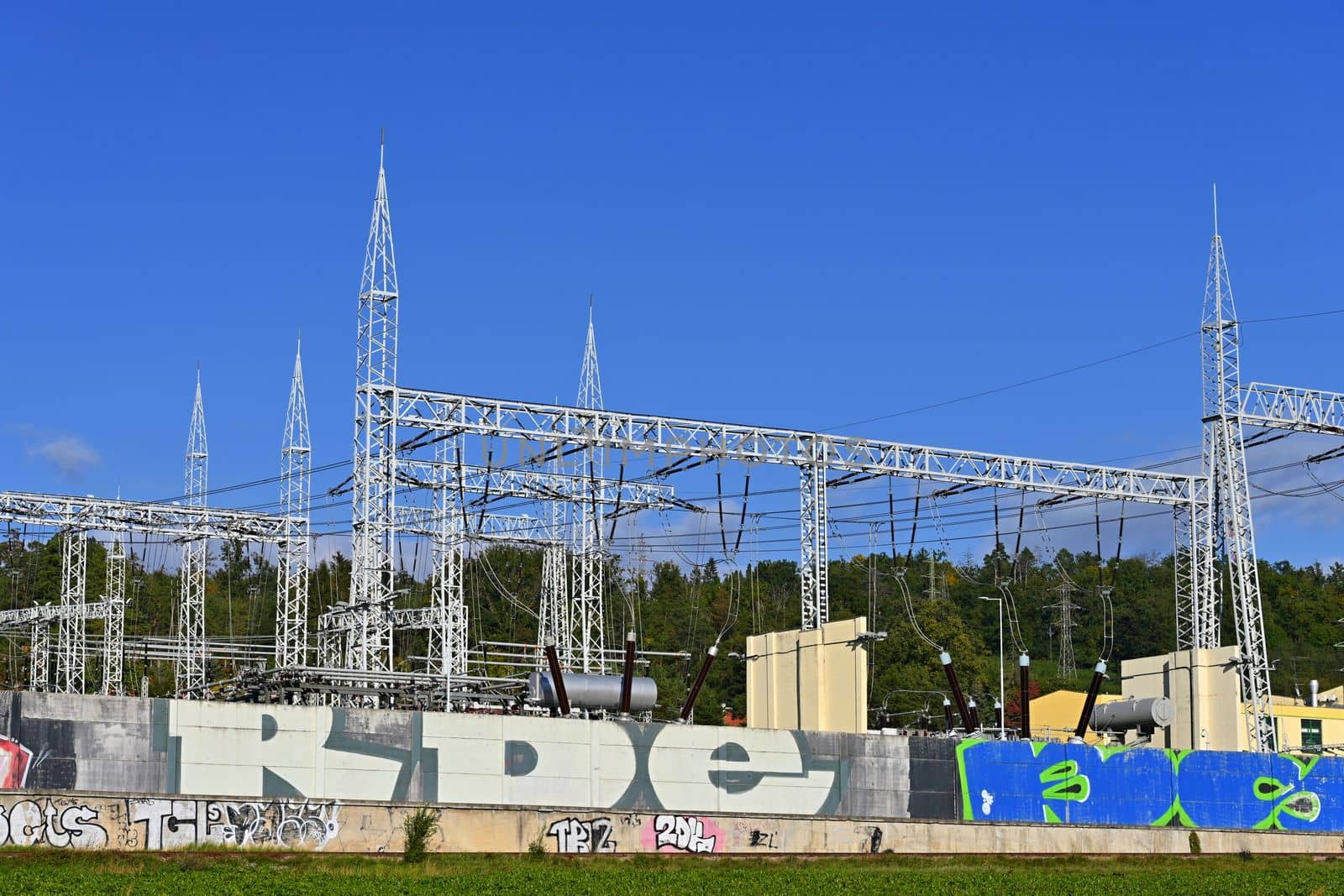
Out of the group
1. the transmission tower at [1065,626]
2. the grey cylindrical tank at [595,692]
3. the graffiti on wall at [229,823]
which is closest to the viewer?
the graffiti on wall at [229,823]

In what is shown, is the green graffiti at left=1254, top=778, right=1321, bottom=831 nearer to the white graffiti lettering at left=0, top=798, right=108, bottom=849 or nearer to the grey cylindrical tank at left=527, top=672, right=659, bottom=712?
the grey cylindrical tank at left=527, top=672, right=659, bottom=712

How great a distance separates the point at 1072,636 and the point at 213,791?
431 ft

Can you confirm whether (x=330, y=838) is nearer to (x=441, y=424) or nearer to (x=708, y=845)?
(x=708, y=845)

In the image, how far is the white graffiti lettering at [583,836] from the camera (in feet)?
134

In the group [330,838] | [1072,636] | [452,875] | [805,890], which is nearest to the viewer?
[805,890]

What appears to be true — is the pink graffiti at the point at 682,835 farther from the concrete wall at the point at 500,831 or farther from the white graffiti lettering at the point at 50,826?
the white graffiti lettering at the point at 50,826

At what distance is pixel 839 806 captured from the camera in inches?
1869

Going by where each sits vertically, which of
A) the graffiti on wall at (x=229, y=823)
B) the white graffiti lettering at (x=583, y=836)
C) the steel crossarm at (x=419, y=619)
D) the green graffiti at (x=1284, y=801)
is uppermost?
the steel crossarm at (x=419, y=619)

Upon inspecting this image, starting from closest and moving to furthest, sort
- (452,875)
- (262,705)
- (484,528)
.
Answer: (452,875)
(262,705)
(484,528)

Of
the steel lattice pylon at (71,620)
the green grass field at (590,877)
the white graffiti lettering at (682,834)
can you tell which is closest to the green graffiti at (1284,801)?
the green grass field at (590,877)

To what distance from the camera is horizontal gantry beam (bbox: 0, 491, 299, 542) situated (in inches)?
2596

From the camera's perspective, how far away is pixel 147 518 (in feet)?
228

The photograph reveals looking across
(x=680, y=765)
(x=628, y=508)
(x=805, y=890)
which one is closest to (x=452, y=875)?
(x=805, y=890)

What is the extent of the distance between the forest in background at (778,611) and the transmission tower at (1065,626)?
55.9 inches
